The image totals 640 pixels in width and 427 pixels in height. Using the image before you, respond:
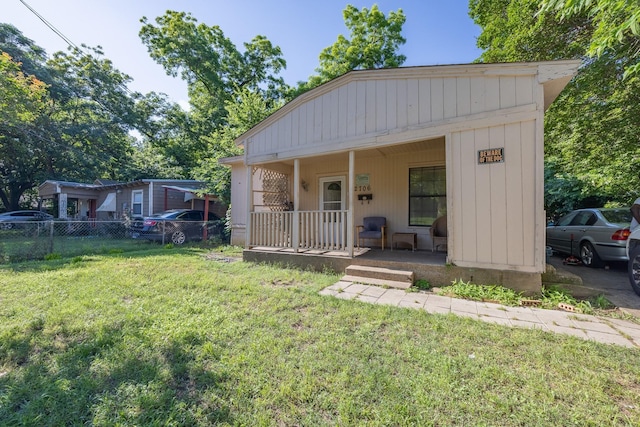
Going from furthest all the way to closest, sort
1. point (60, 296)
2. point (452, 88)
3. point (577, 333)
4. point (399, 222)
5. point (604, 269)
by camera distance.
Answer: point (399, 222), point (604, 269), point (452, 88), point (60, 296), point (577, 333)

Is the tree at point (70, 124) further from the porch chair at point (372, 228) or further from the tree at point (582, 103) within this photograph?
the tree at point (582, 103)

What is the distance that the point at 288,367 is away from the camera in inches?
81.1

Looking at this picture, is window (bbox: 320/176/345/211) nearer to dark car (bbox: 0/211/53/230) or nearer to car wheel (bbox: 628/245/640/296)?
car wheel (bbox: 628/245/640/296)

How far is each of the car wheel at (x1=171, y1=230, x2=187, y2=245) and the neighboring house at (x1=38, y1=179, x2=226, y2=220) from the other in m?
1.90

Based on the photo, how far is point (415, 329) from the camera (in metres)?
2.71

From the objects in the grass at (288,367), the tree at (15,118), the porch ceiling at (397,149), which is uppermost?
the tree at (15,118)

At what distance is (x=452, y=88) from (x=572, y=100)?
6.11 metres

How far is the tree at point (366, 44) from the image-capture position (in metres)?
15.5

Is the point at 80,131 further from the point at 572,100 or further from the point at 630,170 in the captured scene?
the point at 630,170

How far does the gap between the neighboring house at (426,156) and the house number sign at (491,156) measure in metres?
0.01

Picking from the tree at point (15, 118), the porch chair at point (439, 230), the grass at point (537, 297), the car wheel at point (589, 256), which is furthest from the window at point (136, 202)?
the car wheel at point (589, 256)

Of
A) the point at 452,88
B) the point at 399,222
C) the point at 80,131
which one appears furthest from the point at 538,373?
the point at 80,131

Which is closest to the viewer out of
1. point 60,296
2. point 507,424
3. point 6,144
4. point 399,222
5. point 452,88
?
point 507,424

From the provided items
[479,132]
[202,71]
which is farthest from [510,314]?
[202,71]
